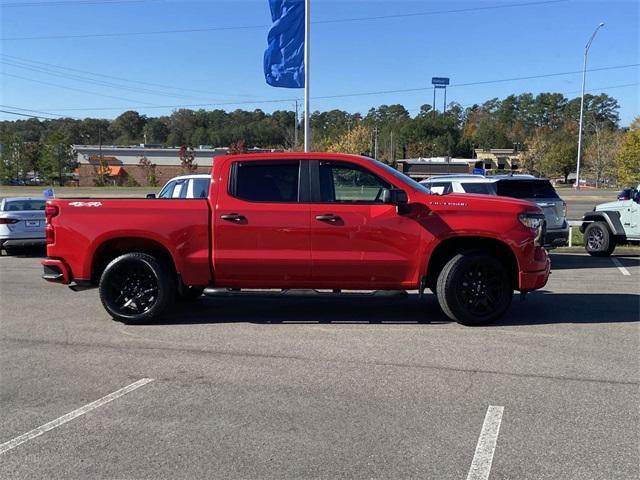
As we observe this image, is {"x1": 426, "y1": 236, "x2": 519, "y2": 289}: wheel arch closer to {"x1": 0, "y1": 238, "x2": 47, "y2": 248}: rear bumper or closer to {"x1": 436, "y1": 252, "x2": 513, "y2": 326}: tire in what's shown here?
{"x1": 436, "y1": 252, "x2": 513, "y2": 326}: tire

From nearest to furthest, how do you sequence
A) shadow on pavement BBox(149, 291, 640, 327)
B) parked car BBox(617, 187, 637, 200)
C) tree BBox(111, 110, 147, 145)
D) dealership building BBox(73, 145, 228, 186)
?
1. shadow on pavement BBox(149, 291, 640, 327)
2. parked car BBox(617, 187, 637, 200)
3. dealership building BBox(73, 145, 228, 186)
4. tree BBox(111, 110, 147, 145)

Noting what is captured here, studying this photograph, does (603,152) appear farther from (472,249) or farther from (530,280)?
(472,249)

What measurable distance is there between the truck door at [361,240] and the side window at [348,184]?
0.5 inches

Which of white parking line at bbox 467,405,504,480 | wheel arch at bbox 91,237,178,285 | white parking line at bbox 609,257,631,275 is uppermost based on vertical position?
wheel arch at bbox 91,237,178,285

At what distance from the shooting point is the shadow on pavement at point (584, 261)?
42.1 feet

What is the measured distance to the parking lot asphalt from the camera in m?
3.84

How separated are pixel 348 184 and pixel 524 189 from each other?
22.4 feet

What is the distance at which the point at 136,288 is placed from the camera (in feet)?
24.5

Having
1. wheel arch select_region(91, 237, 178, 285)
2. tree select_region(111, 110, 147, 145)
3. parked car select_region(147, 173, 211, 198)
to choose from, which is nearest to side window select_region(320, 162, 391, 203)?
wheel arch select_region(91, 237, 178, 285)

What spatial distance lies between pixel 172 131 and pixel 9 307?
13155 centimetres

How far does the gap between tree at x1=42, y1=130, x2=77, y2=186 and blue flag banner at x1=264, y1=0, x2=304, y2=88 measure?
75663mm

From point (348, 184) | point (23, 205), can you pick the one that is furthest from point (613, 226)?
point (23, 205)

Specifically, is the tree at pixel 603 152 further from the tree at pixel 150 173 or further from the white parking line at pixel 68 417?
the white parking line at pixel 68 417

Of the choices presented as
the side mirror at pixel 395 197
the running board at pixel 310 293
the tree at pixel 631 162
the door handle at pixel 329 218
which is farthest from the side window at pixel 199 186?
the tree at pixel 631 162
